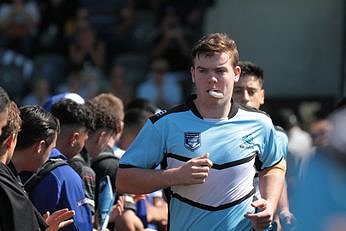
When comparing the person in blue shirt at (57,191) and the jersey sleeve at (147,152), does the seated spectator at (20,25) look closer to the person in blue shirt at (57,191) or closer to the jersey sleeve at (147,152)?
the person in blue shirt at (57,191)

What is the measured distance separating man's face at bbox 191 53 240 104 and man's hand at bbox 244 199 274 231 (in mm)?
624

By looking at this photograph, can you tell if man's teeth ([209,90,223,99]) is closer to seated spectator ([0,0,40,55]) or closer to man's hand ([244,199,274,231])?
man's hand ([244,199,274,231])

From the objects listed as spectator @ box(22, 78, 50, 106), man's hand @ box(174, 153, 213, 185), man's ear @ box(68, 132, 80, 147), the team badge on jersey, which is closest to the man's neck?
the team badge on jersey

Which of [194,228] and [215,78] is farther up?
[215,78]

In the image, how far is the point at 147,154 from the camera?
18.8 ft

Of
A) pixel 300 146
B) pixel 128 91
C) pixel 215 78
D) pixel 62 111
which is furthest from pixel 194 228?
pixel 128 91

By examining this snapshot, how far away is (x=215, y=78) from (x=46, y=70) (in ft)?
32.7

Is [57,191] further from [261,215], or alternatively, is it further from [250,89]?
[250,89]

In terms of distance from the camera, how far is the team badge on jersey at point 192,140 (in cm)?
566

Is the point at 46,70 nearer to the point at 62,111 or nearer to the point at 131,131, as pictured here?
the point at 131,131

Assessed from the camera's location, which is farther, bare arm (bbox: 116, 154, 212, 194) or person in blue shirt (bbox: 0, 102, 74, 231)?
bare arm (bbox: 116, 154, 212, 194)

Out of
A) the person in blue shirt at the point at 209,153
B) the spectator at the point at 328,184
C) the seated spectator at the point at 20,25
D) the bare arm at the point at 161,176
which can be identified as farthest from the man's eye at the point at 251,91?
the seated spectator at the point at 20,25

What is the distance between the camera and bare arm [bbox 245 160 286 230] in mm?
5578

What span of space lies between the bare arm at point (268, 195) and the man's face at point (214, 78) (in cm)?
53
